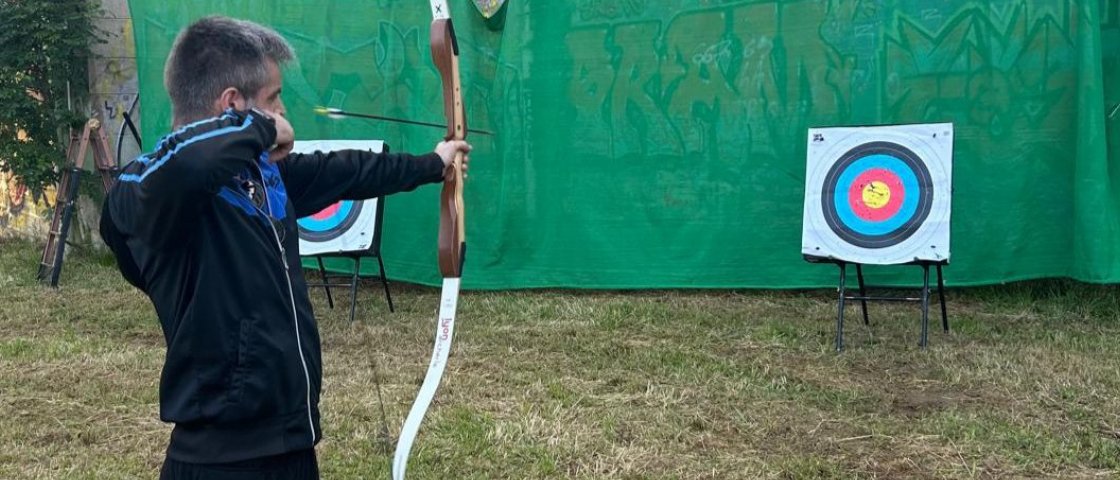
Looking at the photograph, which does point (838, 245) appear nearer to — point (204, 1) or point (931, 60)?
point (931, 60)

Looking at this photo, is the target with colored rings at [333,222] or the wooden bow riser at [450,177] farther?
the target with colored rings at [333,222]

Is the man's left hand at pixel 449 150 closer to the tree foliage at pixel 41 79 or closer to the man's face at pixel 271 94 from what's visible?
the man's face at pixel 271 94

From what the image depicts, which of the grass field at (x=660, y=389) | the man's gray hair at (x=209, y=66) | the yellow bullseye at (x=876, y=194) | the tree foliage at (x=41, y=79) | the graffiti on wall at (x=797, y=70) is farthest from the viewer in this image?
the tree foliage at (x=41, y=79)

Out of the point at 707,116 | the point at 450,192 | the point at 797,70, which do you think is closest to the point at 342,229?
the point at 707,116

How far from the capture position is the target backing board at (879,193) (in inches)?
147

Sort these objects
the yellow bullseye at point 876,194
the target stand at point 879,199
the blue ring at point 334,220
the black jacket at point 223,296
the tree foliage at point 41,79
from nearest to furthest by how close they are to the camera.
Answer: the black jacket at point 223,296
the target stand at point 879,199
the yellow bullseye at point 876,194
the blue ring at point 334,220
the tree foliage at point 41,79

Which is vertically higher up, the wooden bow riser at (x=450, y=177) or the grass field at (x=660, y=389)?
the wooden bow riser at (x=450, y=177)

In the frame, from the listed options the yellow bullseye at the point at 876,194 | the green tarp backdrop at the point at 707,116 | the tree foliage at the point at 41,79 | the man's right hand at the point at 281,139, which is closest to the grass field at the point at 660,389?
the green tarp backdrop at the point at 707,116

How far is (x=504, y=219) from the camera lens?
15.6ft

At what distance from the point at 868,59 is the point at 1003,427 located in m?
2.10

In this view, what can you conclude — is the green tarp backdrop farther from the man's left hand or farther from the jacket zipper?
the jacket zipper

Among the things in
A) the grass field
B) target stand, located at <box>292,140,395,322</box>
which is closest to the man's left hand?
the grass field

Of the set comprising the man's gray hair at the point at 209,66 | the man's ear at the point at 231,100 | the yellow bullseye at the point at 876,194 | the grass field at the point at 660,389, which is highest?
the man's gray hair at the point at 209,66

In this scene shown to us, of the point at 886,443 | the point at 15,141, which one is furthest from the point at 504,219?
the point at 15,141
